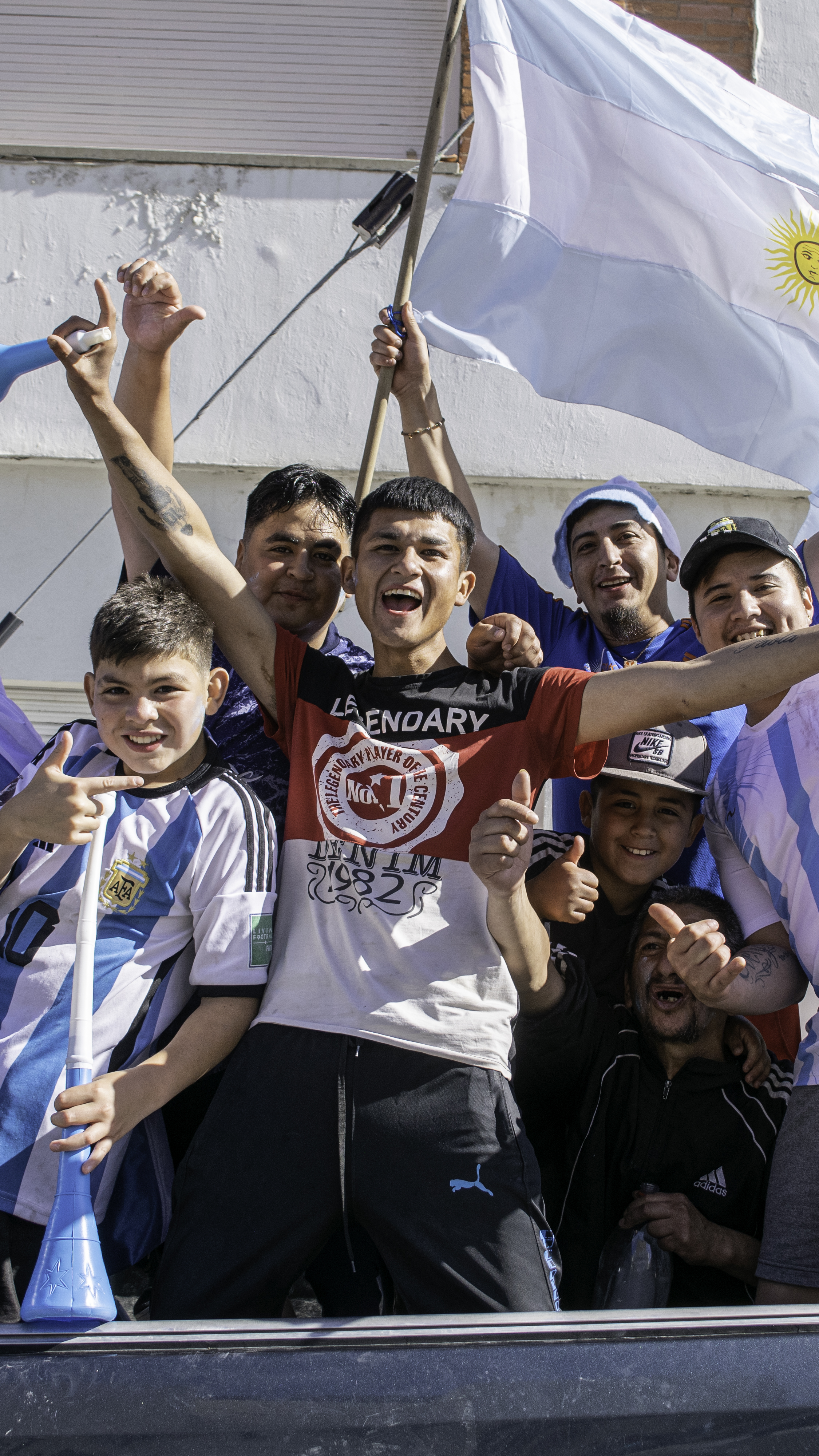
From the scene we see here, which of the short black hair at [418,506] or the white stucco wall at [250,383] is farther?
the white stucco wall at [250,383]

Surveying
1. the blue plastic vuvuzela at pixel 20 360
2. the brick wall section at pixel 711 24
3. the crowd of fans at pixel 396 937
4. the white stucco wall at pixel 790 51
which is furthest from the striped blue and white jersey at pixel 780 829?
the white stucco wall at pixel 790 51

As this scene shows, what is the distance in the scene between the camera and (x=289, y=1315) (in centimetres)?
219

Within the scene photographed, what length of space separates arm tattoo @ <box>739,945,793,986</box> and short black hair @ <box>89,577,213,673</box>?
118 cm

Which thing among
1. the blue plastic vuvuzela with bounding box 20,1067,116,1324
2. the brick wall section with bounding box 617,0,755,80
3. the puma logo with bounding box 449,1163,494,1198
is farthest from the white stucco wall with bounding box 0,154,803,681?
the blue plastic vuvuzela with bounding box 20,1067,116,1324

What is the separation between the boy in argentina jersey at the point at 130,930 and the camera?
1840 millimetres

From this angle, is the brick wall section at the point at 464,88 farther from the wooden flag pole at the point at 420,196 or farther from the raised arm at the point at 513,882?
the raised arm at the point at 513,882

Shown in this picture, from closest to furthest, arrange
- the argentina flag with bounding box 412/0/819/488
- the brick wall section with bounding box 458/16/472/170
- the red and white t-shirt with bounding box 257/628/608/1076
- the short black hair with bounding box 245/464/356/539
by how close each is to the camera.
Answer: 1. the red and white t-shirt with bounding box 257/628/608/1076
2. the short black hair with bounding box 245/464/356/539
3. the argentina flag with bounding box 412/0/819/488
4. the brick wall section with bounding box 458/16/472/170

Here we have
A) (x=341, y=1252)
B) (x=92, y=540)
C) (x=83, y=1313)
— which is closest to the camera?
(x=83, y=1313)

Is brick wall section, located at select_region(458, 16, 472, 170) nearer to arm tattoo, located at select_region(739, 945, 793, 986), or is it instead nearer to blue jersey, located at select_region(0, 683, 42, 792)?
blue jersey, located at select_region(0, 683, 42, 792)

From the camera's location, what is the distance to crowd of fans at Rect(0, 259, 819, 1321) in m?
1.85

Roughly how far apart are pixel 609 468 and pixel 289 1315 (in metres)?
4.48

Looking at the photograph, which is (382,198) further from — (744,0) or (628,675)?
(744,0)

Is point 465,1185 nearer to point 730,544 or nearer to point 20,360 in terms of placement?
point 730,544

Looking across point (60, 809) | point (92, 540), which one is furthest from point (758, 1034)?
point (92, 540)
